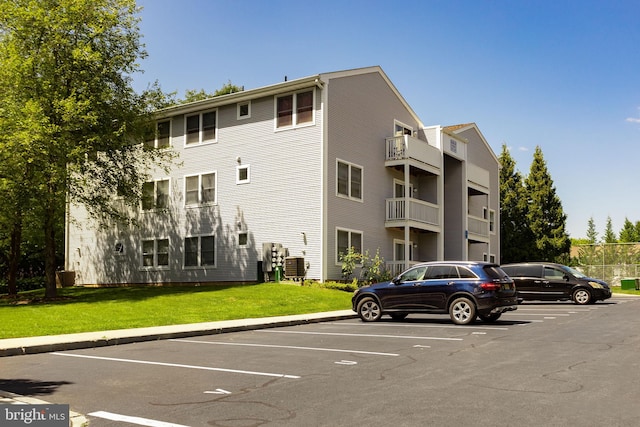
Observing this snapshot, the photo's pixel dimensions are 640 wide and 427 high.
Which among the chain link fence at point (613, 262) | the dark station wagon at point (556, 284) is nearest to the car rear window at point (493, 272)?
the dark station wagon at point (556, 284)

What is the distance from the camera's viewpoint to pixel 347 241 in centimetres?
3072

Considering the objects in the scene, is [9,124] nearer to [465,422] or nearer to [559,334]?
[559,334]

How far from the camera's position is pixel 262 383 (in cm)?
898

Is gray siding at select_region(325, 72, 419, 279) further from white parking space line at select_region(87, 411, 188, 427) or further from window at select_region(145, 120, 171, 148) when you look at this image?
white parking space line at select_region(87, 411, 188, 427)

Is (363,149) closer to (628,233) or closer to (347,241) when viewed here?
(347,241)

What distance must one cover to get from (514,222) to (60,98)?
4350 cm

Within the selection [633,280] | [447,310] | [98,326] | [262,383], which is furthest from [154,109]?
[633,280]

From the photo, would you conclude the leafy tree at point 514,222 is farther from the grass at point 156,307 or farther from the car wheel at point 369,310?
the car wheel at point 369,310

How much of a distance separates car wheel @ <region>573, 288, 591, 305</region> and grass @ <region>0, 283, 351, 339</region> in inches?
373

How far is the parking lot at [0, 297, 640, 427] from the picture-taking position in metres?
6.92

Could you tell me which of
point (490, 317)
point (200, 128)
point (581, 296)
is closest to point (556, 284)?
point (581, 296)

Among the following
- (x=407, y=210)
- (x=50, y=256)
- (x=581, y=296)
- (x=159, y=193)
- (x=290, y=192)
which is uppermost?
(x=159, y=193)

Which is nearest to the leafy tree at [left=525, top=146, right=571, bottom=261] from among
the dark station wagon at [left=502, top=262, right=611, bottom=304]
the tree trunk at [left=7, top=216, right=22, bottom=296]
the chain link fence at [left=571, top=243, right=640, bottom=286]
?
the chain link fence at [left=571, top=243, right=640, bottom=286]

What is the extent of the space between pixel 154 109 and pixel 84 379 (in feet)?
73.3
